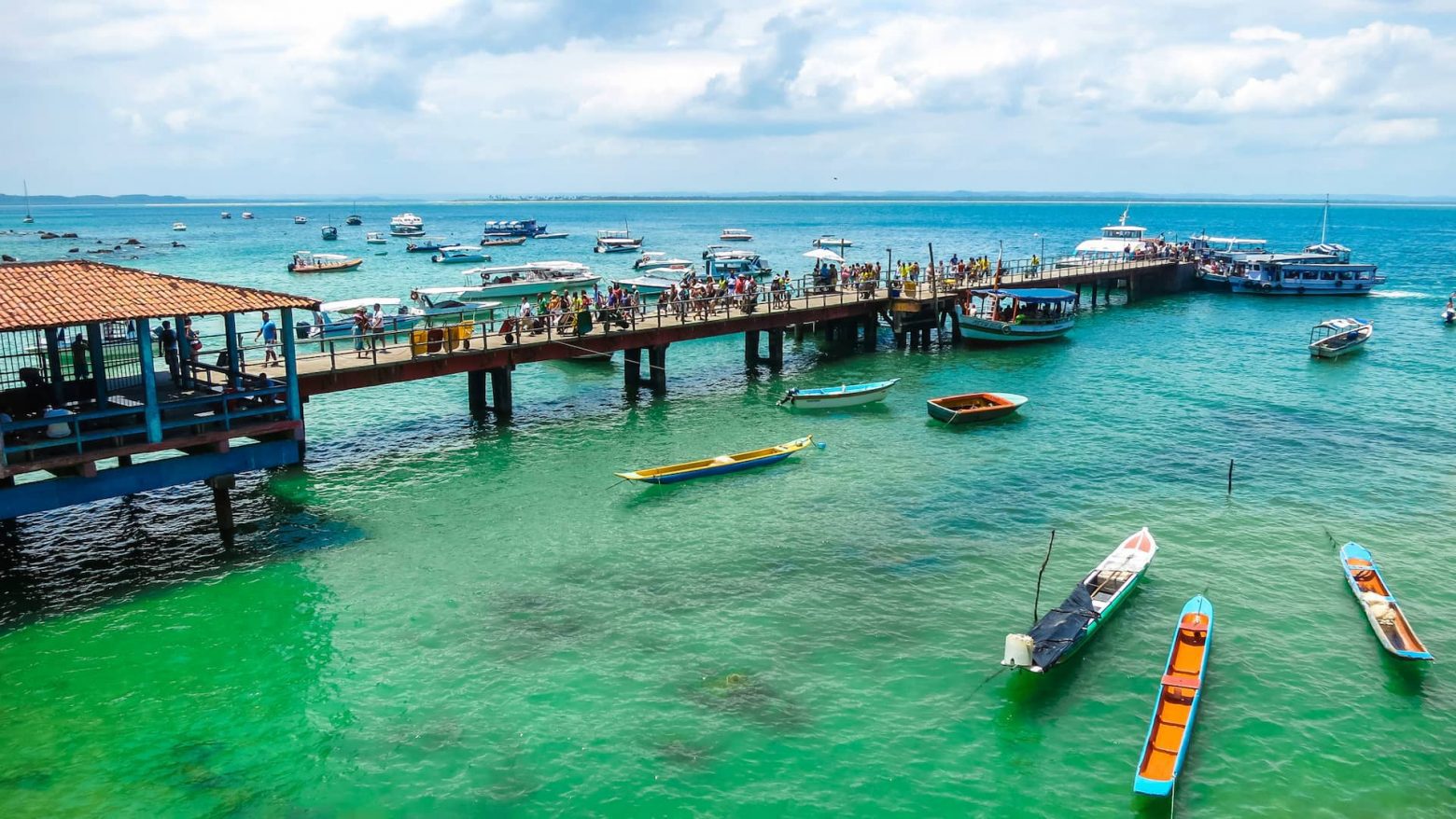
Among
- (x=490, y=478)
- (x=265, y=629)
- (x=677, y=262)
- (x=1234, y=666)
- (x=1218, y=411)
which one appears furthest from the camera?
(x=677, y=262)

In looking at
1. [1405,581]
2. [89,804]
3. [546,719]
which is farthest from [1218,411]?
[89,804]

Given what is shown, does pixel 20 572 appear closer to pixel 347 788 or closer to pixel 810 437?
pixel 347 788

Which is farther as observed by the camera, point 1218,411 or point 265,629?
point 1218,411

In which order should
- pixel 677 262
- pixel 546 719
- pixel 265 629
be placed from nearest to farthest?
pixel 546 719
pixel 265 629
pixel 677 262

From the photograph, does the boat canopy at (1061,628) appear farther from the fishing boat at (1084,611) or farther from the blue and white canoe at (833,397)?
the blue and white canoe at (833,397)

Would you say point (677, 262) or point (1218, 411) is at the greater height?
point (677, 262)

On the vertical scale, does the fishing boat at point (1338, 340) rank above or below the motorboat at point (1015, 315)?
below

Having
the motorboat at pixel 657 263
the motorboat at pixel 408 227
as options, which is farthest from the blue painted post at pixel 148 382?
the motorboat at pixel 408 227

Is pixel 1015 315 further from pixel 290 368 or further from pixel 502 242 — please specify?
pixel 502 242
